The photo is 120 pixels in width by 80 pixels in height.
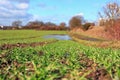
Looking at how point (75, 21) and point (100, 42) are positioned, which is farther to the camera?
point (75, 21)

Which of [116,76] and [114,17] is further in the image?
[114,17]

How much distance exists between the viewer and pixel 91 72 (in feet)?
22.3

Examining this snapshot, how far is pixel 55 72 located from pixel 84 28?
344ft

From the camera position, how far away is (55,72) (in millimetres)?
6832

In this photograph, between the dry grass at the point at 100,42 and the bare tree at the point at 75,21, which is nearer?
the dry grass at the point at 100,42

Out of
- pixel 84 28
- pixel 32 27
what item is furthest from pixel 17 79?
pixel 32 27

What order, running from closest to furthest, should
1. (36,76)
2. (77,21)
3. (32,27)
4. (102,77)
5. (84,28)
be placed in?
(36,76)
(102,77)
(84,28)
(77,21)
(32,27)

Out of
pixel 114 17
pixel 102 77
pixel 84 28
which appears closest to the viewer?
pixel 102 77

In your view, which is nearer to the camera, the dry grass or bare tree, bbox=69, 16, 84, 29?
the dry grass

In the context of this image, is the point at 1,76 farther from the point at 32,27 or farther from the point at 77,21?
the point at 32,27

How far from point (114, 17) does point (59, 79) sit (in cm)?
5727

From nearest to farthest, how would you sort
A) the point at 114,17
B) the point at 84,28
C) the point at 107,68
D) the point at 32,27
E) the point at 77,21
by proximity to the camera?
1. the point at 107,68
2. the point at 114,17
3. the point at 84,28
4. the point at 77,21
5. the point at 32,27

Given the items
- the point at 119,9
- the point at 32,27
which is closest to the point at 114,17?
the point at 119,9

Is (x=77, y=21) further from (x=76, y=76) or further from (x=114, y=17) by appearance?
(x=76, y=76)
